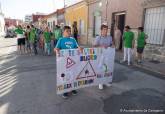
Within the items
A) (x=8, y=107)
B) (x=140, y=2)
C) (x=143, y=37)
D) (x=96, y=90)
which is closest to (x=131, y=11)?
(x=140, y=2)

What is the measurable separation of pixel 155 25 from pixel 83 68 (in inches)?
238

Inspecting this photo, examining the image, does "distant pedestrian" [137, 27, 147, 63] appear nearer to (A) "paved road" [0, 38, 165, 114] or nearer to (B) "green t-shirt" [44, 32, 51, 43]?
(A) "paved road" [0, 38, 165, 114]

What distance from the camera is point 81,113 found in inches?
155

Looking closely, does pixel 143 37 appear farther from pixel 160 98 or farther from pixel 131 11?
pixel 160 98

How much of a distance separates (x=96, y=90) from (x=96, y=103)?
892 mm

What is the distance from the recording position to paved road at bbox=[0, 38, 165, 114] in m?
4.11

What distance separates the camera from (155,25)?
9156 millimetres

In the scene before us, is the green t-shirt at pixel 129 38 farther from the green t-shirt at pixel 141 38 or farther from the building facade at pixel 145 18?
the building facade at pixel 145 18

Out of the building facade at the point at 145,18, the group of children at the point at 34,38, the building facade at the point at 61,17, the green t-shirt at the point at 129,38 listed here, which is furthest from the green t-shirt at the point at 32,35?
the building facade at the point at 61,17

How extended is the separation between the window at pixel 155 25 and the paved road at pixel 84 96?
109 inches

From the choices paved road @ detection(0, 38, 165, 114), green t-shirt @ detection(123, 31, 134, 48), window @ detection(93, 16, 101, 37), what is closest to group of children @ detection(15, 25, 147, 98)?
green t-shirt @ detection(123, 31, 134, 48)

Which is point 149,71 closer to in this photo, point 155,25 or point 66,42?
point 155,25

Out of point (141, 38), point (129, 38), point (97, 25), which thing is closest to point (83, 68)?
point (129, 38)

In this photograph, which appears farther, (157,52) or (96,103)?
(157,52)
